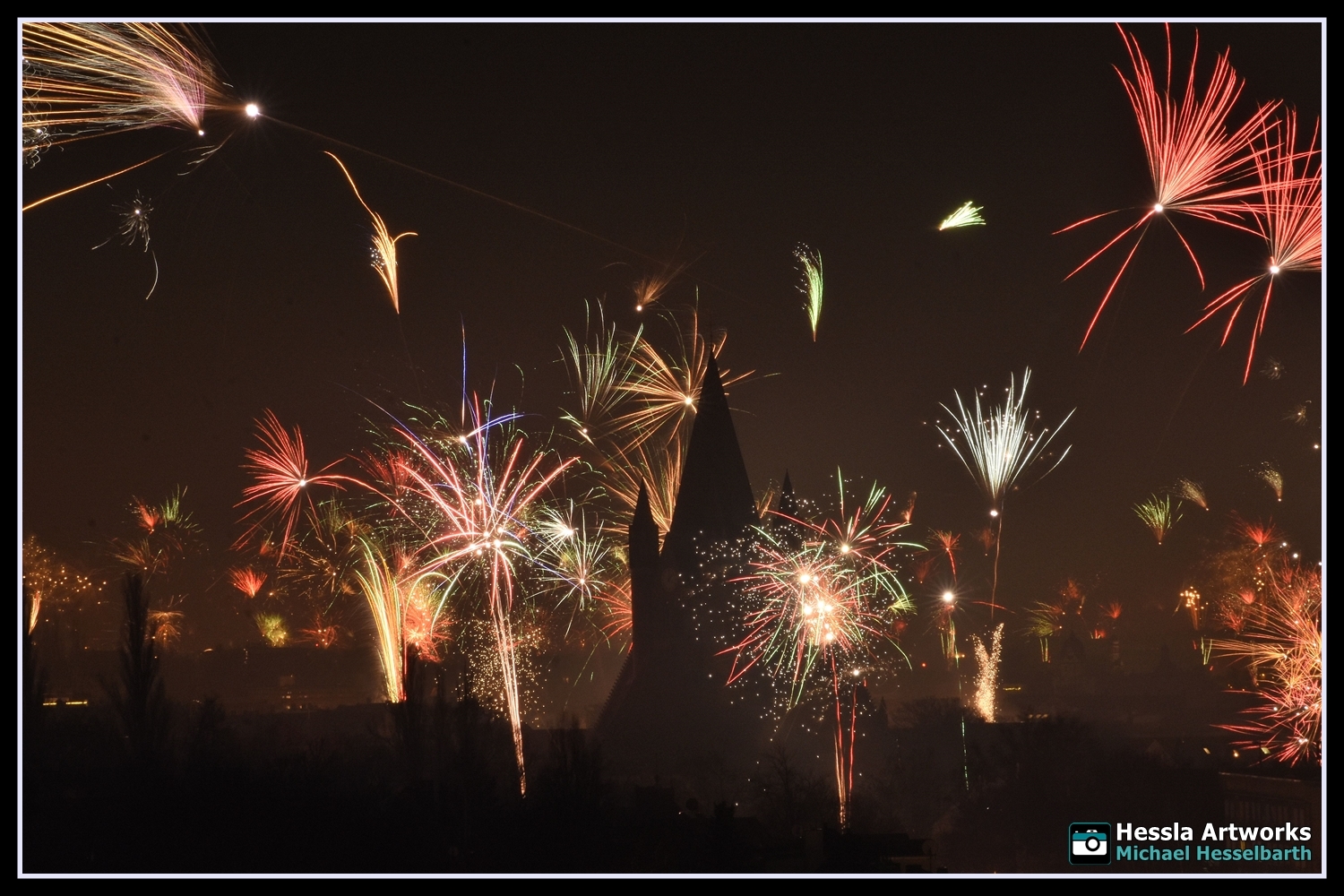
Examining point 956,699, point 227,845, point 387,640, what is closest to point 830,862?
point 387,640

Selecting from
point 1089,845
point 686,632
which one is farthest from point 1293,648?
point 686,632

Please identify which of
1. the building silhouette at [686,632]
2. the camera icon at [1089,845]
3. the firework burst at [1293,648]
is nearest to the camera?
the camera icon at [1089,845]

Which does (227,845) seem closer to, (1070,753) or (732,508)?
(732,508)

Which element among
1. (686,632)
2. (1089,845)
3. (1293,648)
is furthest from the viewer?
(686,632)

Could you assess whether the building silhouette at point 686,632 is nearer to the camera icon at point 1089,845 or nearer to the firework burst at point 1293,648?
the firework burst at point 1293,648

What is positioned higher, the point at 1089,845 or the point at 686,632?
the point at 1089,845

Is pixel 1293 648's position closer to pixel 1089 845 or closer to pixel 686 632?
pixel 1089 845

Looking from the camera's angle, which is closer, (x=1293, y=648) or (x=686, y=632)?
(x=1293, y=648)

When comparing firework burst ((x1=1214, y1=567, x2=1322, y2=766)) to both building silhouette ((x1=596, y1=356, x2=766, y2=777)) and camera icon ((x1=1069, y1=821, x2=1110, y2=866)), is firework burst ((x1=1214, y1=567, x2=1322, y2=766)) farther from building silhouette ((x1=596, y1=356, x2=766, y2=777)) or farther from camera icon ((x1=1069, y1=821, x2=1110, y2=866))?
building silhouette ((x1=596, y1=356, x2=766, y2=777))

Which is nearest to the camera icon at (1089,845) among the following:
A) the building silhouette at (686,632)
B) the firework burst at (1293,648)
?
the firework burst at (1293,648)
